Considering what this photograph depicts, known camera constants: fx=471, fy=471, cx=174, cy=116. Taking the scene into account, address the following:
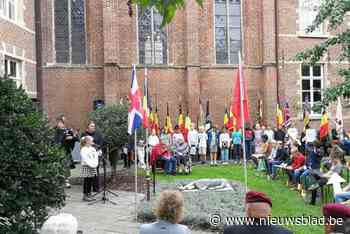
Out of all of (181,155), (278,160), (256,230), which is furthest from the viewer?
(181,155)

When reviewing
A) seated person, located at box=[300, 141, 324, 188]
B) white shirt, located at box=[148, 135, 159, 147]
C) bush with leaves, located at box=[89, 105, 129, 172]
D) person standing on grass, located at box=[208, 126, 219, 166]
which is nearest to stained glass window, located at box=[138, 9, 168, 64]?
person standing on grass, located at box=[208, 126, 219, 166]

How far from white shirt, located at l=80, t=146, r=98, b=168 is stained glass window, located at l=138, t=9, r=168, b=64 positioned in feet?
43.3

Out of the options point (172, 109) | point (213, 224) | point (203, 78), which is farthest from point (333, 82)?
point (213, 224)

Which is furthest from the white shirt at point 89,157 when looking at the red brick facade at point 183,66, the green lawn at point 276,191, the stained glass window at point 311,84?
the stained glass window at point 311,84

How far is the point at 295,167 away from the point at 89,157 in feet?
18.5

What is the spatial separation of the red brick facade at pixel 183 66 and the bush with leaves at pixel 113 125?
7.83 meters

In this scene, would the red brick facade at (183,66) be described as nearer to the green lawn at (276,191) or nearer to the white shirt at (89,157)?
the green lawn at (276,191)

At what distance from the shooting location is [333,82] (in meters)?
26.0

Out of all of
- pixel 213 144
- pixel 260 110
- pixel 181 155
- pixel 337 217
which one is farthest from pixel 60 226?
pixel 260 110

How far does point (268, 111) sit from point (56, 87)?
1090 cm

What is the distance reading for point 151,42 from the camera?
24.7m

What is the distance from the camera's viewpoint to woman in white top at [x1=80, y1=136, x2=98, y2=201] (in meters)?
11.7

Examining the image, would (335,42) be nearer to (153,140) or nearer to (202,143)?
(153,140)

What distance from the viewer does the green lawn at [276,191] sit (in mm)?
9680
